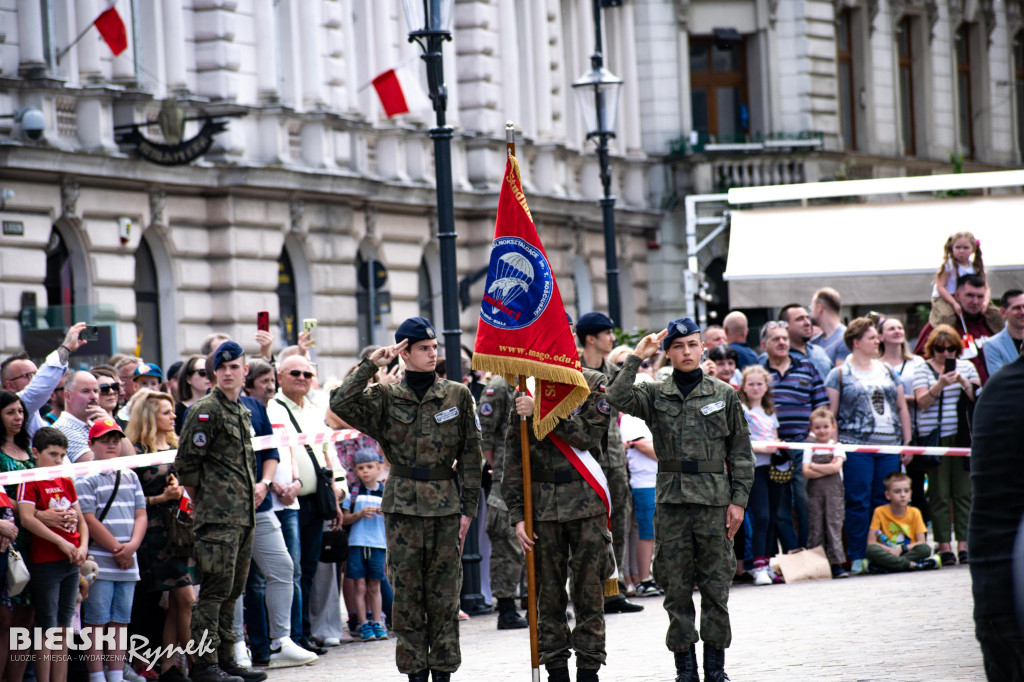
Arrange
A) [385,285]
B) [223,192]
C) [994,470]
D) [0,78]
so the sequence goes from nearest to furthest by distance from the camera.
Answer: [994,470] < [0,78] < [223,192] < [385,285]

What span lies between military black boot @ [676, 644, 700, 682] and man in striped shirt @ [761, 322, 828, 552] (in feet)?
20.4

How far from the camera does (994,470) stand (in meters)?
4.47

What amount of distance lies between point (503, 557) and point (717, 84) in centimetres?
3037

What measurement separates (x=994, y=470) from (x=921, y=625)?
7.51 meters

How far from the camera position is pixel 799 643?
36.7 feet

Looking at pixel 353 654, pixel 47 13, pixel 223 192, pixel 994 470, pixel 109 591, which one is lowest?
pixel 353 654

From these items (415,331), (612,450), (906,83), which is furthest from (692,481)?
(906,83)

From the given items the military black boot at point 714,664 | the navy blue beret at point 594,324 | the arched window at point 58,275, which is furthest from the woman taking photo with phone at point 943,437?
the arched window at point 58,275

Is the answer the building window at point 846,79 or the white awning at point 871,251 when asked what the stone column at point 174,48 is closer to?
the white awning at point 871,251

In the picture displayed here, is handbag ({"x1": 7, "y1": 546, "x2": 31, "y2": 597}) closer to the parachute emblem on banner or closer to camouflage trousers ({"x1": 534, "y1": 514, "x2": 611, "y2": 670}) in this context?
camouflage trousers ({"x1": 534, "y1": 514, "x2": 611, "y2": 670})

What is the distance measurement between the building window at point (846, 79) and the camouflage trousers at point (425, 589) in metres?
35.0

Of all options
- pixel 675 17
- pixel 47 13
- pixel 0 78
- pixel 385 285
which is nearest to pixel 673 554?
pixel 0 78

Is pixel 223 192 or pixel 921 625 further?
pixel 223 192

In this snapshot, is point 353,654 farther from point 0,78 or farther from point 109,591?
point 0,78
